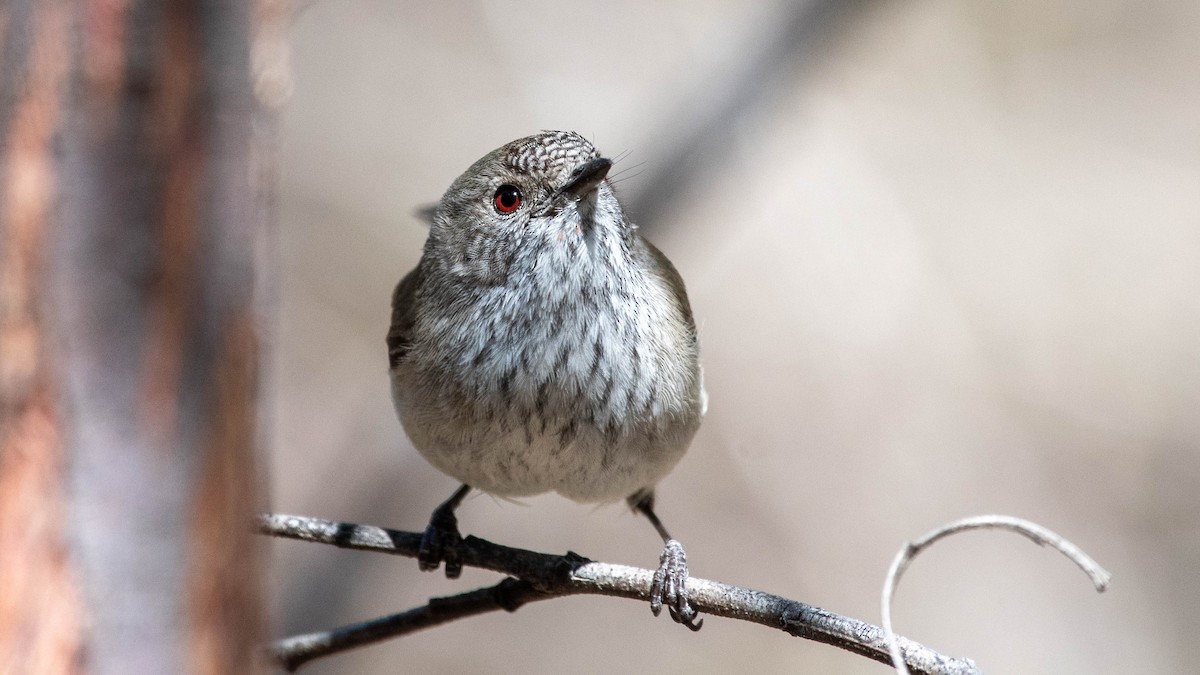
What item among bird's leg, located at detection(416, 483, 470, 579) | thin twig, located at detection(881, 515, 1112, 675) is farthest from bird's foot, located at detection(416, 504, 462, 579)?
thin twig, located at detection(881, 515, 1112, 675)

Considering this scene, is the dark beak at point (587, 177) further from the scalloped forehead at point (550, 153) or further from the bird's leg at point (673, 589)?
the bird's leg at point (673, 589)

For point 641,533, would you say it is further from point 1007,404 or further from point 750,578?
point 1007,404

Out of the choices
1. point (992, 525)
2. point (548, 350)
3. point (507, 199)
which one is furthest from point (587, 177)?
point (992, 525)

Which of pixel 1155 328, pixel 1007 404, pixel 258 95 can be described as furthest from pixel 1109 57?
pixel 258 95

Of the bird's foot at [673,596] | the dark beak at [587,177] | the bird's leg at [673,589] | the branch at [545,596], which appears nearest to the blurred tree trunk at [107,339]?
the branch at [545,596]

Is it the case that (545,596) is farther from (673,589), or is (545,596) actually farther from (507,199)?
(507,199)
